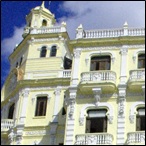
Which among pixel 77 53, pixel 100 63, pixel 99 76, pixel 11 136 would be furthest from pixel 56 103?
pixel 99 76

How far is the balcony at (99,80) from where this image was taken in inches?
1521

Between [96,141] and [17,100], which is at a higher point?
[17,100]

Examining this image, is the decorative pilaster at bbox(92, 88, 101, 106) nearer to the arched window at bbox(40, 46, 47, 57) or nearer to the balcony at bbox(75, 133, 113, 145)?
the balcony at bbox(75, 133, 113, 145)

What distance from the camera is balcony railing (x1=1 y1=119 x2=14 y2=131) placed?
4539 centimetres

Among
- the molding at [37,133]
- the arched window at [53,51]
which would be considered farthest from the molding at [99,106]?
the arched window at [53,51]

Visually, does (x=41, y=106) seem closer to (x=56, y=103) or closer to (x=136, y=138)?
(x=56, y=103)

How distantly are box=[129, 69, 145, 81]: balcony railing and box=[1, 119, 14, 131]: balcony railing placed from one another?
39.5 ft

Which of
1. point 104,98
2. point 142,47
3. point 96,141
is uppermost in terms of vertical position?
point 142,47

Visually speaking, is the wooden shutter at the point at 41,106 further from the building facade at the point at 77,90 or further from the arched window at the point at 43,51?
the arched window at the point at 43,51

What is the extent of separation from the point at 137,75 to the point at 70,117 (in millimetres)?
5772

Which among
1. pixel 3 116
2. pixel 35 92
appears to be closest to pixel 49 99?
pixel 35 92

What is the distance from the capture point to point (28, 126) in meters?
43.7

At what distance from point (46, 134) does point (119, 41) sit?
9670mm

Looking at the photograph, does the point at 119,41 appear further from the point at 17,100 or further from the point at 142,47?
the point at 17,100
